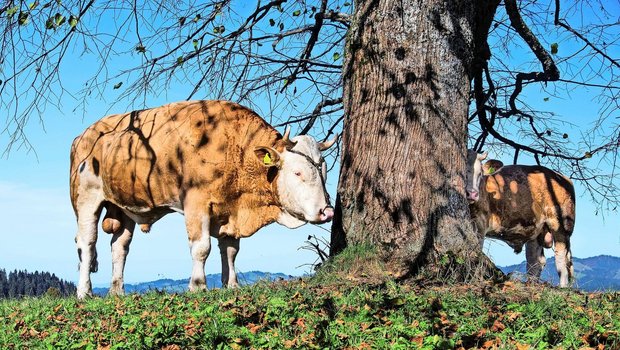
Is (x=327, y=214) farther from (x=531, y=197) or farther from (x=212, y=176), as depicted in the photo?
(x=531, y=197)

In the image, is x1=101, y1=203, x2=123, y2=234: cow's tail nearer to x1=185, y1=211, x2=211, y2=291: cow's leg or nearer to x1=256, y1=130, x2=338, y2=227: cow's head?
x1=185, y1=211, x2=211, y2=291: cow's leg

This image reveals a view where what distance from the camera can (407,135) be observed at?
10.2 metres

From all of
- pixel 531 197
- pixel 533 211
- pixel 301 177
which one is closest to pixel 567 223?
pixel 533 211

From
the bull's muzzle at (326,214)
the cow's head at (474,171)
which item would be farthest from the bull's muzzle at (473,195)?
the bull's muzzle at (326,214)

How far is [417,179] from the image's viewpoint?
1010 cm

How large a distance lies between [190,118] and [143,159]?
915mm

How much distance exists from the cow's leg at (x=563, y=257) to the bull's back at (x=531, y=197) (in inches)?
8.2

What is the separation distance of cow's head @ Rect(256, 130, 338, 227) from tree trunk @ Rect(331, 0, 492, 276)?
882 millimetres

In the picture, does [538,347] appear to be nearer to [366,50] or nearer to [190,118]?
[366,50]

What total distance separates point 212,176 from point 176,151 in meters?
0.72

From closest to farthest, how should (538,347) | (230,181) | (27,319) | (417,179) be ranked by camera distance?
(538,347), (27,319), (417,179), (230,181)

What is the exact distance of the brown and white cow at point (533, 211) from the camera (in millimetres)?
17094

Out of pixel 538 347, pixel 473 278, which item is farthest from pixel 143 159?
pixel 538 347

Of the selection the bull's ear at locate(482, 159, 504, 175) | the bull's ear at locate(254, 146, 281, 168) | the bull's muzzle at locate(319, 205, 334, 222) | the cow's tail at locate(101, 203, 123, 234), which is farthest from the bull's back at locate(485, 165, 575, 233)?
the cow's tail at locate(101, 203, 123, 234)
